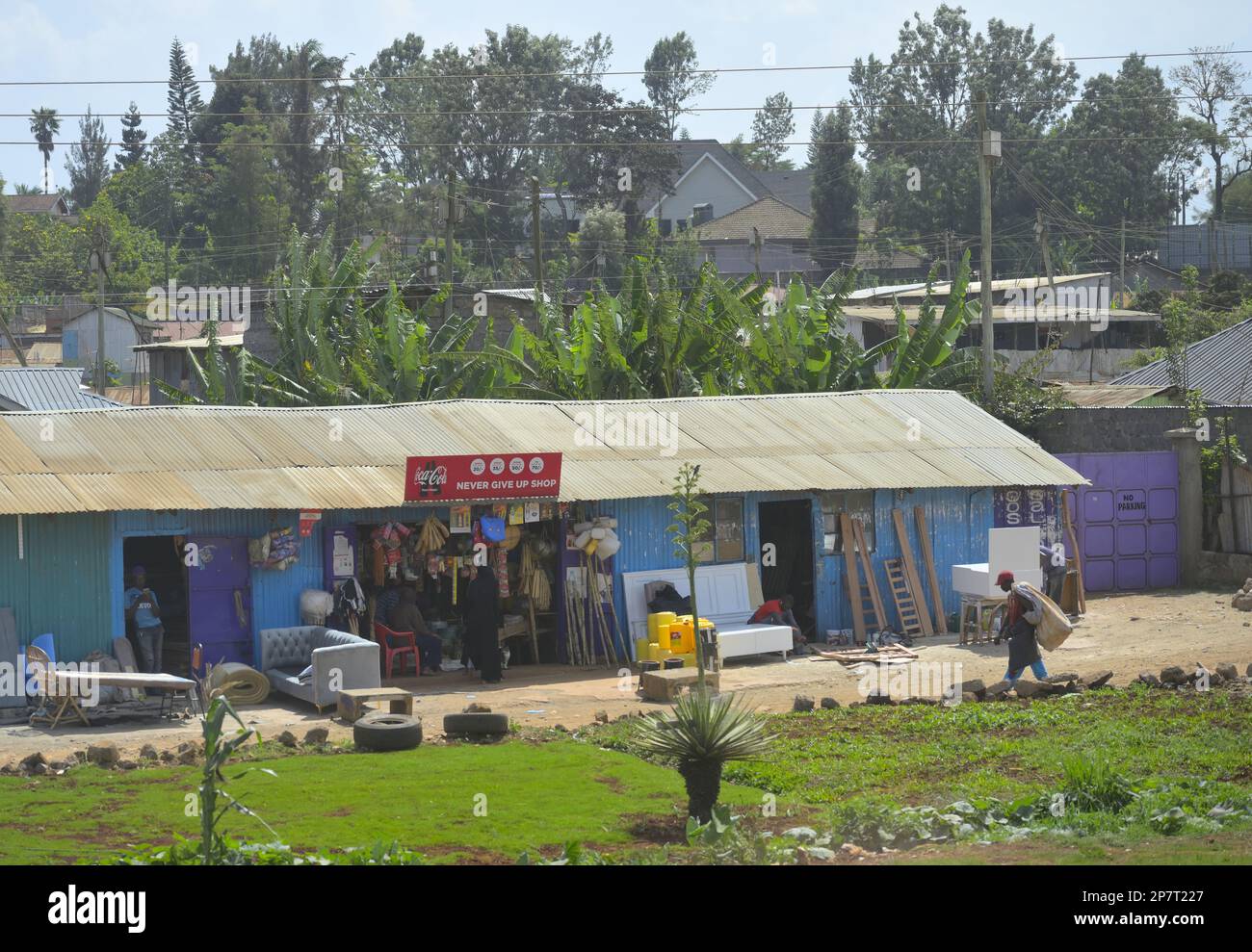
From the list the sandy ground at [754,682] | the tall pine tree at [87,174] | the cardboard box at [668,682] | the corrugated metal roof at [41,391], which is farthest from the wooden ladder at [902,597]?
the tall pine tree at [87,174]

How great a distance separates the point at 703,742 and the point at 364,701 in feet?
21.1

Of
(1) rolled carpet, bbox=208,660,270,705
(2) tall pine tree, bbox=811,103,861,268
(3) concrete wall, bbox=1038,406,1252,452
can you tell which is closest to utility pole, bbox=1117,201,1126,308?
(2) tall pine tree, bbox=811,103,861,268

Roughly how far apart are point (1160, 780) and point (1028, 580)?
1070cm

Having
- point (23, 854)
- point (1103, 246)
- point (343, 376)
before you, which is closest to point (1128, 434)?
point (343, 376)

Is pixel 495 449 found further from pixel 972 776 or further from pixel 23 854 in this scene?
pixel 23 854

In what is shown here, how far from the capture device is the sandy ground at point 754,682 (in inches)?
636

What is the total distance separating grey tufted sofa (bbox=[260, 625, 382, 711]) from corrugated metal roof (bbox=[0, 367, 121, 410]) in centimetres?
1611

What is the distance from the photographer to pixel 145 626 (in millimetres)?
18172

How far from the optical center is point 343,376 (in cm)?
3061

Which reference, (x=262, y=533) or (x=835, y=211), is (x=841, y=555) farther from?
(x=835, y=211)

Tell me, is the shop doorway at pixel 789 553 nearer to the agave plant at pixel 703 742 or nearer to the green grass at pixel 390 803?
the green grass at pixel 390 803

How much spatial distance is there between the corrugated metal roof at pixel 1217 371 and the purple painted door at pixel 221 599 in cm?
2053

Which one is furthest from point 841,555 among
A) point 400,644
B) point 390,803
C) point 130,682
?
point 390,803

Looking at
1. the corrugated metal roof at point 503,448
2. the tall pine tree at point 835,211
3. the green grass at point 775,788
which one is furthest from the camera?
the tall pine tree at point 835,211
